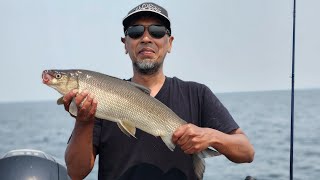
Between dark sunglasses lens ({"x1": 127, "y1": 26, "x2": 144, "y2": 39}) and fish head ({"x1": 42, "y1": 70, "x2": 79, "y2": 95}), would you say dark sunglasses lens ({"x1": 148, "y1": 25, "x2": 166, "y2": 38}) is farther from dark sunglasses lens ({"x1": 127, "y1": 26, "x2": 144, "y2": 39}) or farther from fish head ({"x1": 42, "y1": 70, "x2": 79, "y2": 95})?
→ fish head ({"x1": 42, "y1": 70, "x2": 79, "y2": 95})

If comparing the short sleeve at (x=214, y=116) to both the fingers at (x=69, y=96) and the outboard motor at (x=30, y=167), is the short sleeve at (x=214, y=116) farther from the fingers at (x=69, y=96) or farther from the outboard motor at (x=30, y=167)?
the outboard motor at (x=30, y=167)

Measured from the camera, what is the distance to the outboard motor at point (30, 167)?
19.5ft

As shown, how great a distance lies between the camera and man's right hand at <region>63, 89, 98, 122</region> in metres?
4.59

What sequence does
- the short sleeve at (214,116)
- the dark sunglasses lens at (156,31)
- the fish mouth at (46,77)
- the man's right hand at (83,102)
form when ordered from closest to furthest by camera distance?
1. the man's right hand at (83,102)
2. the fish mouth at (46,77)
3. the short sleeve at (214,116)
4. the dark sunglasses lens at (156,31)

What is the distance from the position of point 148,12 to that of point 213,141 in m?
1.42

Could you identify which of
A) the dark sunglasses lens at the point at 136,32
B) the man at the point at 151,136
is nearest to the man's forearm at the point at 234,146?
the man at the point at 151,136

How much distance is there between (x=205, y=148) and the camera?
15.6ft

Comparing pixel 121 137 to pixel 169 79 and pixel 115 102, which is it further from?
pixel 169 79

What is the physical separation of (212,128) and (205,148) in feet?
1.06

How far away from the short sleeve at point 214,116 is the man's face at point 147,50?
1.84 ft

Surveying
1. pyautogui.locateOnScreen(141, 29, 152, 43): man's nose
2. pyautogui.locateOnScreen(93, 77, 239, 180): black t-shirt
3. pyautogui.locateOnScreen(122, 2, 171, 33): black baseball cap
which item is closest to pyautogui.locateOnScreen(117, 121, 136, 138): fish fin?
pyautogui.locateOnScreen(93, 77, 239, 180): black t-shirt

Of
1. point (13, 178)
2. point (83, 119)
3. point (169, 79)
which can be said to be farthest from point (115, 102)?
point (13, 178)

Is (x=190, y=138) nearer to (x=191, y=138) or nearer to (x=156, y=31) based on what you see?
(x=191, y=138)

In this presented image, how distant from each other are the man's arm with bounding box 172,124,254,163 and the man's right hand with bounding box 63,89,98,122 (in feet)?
2.51
